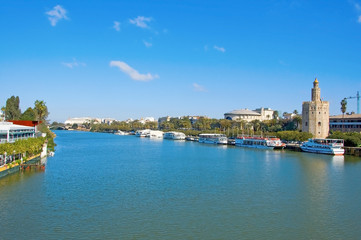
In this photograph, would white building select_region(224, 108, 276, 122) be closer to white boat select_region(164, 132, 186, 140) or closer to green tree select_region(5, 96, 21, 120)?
white boat select_region(164, 132, 186, 140)

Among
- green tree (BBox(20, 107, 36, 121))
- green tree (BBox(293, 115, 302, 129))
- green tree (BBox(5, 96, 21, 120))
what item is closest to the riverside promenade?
green tree (BBox(20, 107, 36, 121))

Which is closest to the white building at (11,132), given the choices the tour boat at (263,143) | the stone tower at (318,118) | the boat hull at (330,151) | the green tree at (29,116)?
the green tree at (29,116)

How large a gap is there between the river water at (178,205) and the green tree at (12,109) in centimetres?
4304

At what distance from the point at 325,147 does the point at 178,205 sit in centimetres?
4385

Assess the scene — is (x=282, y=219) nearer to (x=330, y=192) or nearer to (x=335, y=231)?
(x=335, y=231)

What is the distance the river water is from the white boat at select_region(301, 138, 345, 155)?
2155cm

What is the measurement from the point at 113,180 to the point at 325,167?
Result: 2678 centimetres

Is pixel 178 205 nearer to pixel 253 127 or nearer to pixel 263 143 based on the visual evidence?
pixel 263 143

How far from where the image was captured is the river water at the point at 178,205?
17.4m

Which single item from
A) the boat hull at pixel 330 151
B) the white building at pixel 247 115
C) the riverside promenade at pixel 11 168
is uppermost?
the white building at pixel 247 115

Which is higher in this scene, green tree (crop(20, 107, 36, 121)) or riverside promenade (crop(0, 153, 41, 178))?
green tree (crop(20, 107, 36, 121))

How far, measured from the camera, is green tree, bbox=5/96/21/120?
7156cm

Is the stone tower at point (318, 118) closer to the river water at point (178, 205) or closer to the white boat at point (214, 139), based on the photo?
the white boat at point (214, 139)

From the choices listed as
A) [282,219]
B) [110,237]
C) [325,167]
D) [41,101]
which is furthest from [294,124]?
[110,237]
